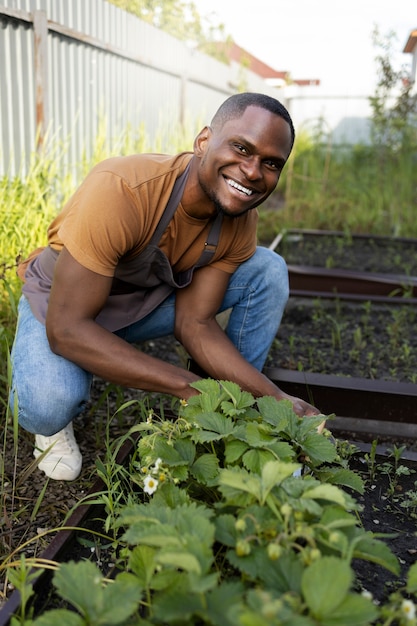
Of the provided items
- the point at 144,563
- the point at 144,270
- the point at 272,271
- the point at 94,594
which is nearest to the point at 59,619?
the point at 94,594

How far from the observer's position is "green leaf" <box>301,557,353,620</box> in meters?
0.98

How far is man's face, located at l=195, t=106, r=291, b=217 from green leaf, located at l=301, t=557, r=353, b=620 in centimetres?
129

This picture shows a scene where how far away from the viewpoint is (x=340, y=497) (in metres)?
1.20

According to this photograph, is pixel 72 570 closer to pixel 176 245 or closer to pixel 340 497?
pixel 340 497

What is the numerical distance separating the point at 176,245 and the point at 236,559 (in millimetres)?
1335

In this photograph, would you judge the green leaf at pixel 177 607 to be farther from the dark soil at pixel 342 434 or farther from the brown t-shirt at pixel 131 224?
the brown t-shirt at pixel 131 224

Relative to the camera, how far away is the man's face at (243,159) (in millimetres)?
1947

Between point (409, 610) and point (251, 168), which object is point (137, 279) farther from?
point (409, 610)

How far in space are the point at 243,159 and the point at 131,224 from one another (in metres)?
0.42

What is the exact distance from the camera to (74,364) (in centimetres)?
210

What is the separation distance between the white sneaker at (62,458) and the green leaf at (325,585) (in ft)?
3.98

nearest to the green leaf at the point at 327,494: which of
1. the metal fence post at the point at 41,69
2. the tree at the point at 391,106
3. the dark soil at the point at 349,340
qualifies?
the dark soil at the point at 349,340

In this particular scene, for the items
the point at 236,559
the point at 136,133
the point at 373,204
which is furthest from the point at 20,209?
the point at 373,204

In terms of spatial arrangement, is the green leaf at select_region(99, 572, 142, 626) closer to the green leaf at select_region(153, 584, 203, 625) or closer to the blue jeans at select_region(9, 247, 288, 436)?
the green leaf at select_region(153, 584, 203, 625)
